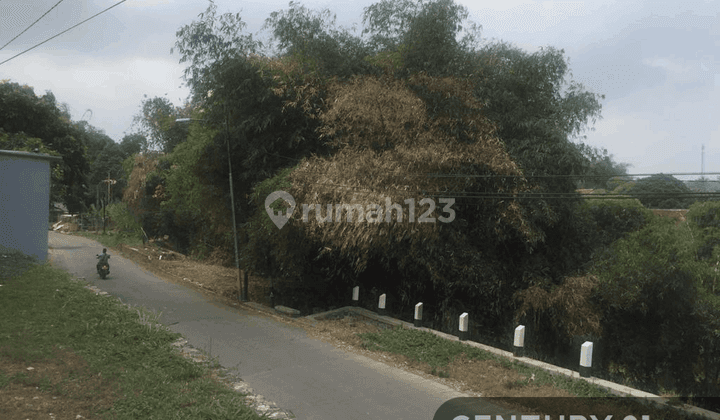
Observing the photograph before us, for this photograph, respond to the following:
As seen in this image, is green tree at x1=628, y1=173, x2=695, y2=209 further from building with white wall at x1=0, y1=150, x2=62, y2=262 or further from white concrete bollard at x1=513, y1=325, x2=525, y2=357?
building with white wall at x1=0, y1=150, x2=62, y2=262

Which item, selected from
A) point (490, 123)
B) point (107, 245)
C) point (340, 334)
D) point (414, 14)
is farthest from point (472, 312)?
point (107, 245)

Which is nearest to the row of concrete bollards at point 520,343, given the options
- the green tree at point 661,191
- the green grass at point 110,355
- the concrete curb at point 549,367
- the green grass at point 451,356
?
the concrete curb at point 549,367

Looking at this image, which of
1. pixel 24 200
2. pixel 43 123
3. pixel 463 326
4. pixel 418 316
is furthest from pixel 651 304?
pixel 43 123

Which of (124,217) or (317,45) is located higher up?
(317,45)

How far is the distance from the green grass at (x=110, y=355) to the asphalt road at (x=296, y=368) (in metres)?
0.76

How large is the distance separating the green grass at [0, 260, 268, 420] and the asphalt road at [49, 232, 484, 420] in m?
0.76

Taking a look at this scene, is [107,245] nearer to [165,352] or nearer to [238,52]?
[238,52]

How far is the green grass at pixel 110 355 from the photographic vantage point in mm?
6531

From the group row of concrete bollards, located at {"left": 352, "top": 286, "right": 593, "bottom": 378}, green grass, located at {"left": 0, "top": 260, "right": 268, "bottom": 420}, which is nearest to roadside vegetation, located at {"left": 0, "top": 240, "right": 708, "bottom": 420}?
green grass, located at {"left": 0, "top": 260, "right": 268, "bottom": 420}

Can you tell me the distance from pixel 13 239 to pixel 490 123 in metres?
13.5

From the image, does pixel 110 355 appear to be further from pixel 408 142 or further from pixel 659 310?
pixel 659 310

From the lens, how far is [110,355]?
27.4 feet

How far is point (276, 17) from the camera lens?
47.2 ft

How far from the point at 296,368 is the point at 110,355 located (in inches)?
118
